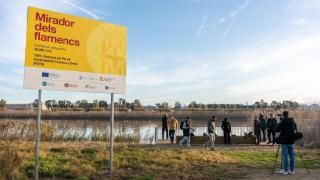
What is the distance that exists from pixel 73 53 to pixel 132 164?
4.37 metres

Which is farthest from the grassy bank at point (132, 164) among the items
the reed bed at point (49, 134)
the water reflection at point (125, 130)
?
the water reflection at point (125, 130)

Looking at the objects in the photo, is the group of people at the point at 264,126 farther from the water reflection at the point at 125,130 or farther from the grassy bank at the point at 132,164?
the grassy bank at the point at 132,164

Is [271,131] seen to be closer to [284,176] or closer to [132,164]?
[284,176]

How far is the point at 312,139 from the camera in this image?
25453 mm

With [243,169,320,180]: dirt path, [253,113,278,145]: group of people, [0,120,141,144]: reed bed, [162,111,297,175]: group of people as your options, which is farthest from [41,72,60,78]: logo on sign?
[253,113,278,145]: group of people

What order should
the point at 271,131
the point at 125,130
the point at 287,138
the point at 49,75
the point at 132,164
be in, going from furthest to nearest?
the point at 125,130 < the point at 271,131 < the point at 132,164 < the point at 287,138 < the point at 49,75

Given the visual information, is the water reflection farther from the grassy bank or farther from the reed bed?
the grassy bank

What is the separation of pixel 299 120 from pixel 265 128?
12.7 feet

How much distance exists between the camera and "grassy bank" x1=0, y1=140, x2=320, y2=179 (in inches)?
477

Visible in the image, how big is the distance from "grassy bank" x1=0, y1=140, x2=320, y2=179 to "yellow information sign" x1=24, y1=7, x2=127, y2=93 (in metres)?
2.40

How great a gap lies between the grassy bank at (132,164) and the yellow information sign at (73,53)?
2.40 metres

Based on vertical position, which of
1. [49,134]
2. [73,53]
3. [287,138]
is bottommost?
[49,134]

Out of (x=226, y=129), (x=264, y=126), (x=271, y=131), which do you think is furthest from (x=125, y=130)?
(x=271, y=131)

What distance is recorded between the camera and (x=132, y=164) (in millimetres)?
14062
